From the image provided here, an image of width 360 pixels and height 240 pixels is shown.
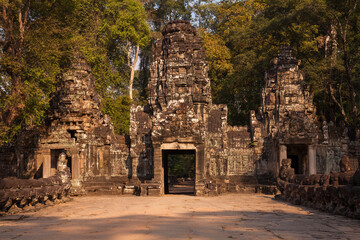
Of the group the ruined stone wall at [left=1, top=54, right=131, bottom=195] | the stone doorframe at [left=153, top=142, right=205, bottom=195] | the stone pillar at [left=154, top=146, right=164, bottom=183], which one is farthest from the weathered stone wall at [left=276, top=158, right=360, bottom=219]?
the ruined stone wall at [left=1, top=54, right=131, bottom=195]

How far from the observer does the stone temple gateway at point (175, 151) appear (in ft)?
62.8

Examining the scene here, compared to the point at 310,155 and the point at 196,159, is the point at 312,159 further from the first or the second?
the point at 196,159

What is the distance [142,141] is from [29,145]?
5.54 m

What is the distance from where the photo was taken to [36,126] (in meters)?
20.3

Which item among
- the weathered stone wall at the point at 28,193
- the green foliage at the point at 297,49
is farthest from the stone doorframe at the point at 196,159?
the green foliage at the point at 297,49

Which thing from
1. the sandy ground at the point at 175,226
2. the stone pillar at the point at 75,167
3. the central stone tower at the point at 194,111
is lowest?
Result: the sandy ground at the point at 175,226

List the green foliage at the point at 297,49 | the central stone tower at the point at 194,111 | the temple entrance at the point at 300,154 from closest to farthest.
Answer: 1. the central stone tower at the point at 194,111
2. the temple entrance at the point at 300,154
3. the green foliage at the point at 297,49

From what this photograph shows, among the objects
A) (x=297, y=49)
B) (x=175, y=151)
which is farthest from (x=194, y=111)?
(x=297, y=49)

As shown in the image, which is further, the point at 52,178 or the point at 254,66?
the point at 254,66

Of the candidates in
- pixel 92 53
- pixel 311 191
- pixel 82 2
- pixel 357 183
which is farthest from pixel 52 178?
pixel 82 2

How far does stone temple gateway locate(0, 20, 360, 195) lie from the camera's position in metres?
19.2

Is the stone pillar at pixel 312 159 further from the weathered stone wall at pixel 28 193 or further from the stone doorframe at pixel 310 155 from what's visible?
the weathered stone wall at pixel 28 193

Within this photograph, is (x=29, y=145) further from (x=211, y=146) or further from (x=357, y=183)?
(x=357, y=183)

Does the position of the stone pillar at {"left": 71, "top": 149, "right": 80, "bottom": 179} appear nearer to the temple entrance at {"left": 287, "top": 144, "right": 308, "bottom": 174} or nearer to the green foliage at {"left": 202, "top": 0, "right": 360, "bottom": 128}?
the temple entrance at {"left": 287, "top": 144, "right": 308, "bottom": 174}
